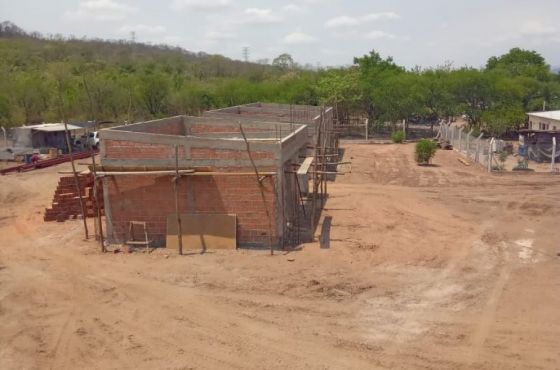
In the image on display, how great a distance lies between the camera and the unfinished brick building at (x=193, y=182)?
44.7 ft

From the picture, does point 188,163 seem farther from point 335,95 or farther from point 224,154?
point 335,95

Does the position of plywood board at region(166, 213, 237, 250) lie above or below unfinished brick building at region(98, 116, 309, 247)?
below

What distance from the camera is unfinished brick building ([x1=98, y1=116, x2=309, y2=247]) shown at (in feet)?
44.7

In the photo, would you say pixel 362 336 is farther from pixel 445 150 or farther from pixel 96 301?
pixel 445 150

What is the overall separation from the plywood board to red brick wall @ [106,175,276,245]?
0.16 metres

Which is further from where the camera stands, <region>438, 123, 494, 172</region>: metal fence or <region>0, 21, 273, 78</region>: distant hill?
<region>0, 21, 273, 78</region>: distant hill

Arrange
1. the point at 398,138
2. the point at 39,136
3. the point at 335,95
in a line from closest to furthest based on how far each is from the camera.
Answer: the point at 39,136
the point at 398,138
the point at 335,95

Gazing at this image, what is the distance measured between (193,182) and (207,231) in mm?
1276

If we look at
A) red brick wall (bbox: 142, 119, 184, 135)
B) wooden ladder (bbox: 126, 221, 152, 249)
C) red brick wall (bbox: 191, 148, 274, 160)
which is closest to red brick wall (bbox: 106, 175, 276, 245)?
wooden ladder (bbox: 126, 221, 152, 249)

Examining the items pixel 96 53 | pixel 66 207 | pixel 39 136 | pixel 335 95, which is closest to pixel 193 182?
pixel 66 207

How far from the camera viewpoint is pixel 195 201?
548 inches

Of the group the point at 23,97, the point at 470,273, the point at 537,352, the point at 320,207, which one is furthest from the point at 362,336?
the point at 23,97

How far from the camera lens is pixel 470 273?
1233cm

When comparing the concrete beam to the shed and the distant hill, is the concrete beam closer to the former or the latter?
the shed
